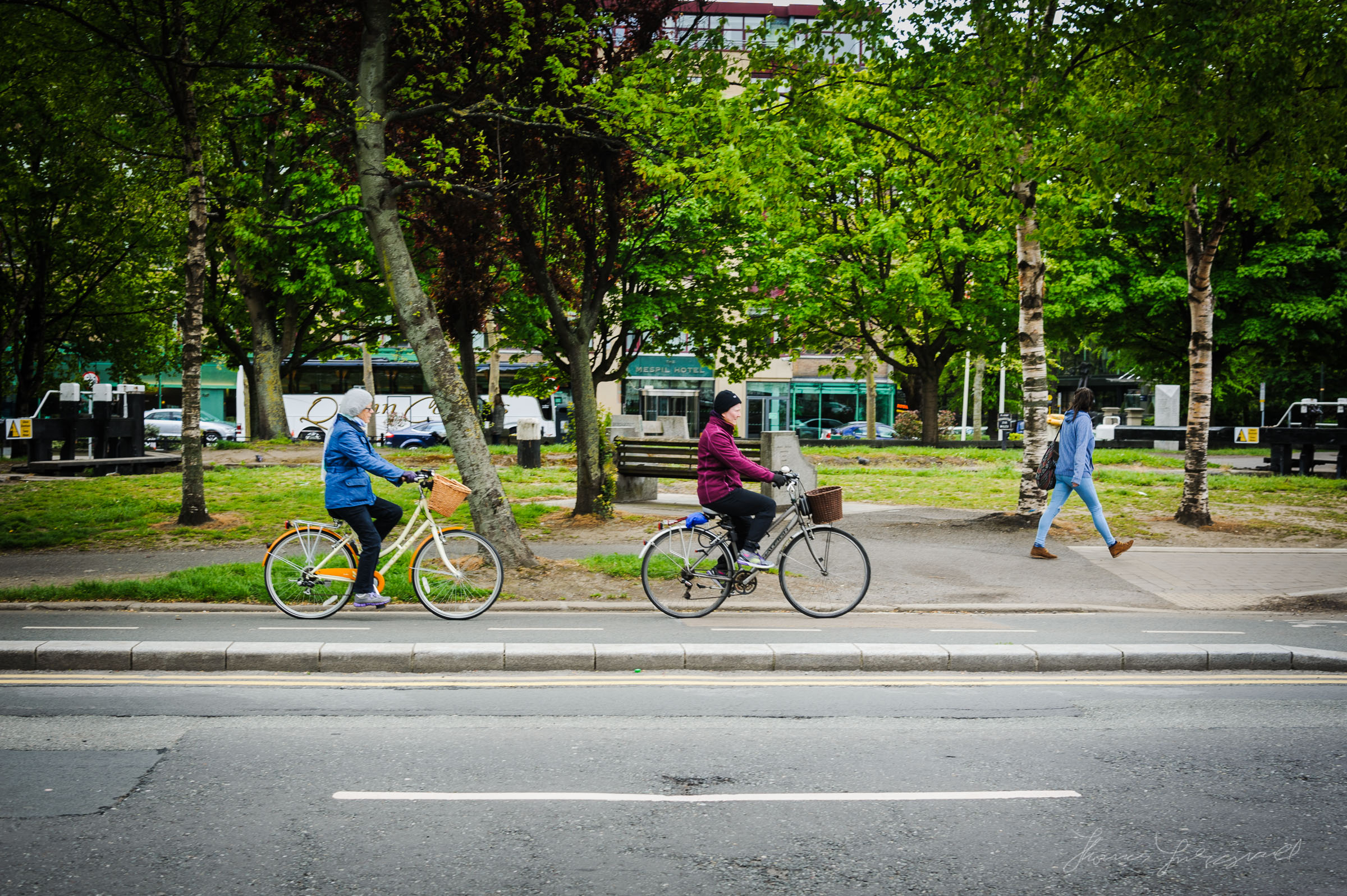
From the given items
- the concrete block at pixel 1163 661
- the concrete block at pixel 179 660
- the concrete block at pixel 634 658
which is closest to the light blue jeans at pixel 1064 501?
the concrete block at pixel 1163 661

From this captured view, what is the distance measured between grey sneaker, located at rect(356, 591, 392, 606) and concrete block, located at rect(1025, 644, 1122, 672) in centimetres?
516

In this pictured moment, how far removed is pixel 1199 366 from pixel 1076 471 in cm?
399

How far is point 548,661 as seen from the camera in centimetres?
703

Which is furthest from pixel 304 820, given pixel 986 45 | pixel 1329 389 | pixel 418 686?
pixel 1329 389

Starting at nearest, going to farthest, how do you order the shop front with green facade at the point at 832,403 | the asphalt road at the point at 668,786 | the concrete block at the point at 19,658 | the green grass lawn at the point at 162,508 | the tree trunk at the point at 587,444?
the asphalt road at the point at 668,786 → the concrete block at the point at 19,658 → the green grass lawn at the point at 162,508 → the tree trunk at the point at 587,444 → the shop front with green facade at the point at 832,403

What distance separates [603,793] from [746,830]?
0.74 m

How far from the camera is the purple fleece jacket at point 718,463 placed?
8445 millimetres

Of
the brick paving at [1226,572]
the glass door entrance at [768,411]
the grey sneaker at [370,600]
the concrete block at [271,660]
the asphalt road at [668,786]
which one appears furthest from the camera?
the glass door entrance at [768,411]

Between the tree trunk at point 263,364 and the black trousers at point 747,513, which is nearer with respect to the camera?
the black trousers at point 747,513

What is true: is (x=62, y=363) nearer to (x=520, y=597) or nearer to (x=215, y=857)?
(x=520, y=597)

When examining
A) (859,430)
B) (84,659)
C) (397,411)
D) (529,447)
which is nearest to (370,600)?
(84,659)

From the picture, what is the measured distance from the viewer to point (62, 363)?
140 feet

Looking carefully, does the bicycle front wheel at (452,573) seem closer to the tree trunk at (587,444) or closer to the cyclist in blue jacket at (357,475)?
the cyclist in blue jacket at (357,475)

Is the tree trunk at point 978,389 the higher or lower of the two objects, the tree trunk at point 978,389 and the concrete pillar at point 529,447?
the higher
